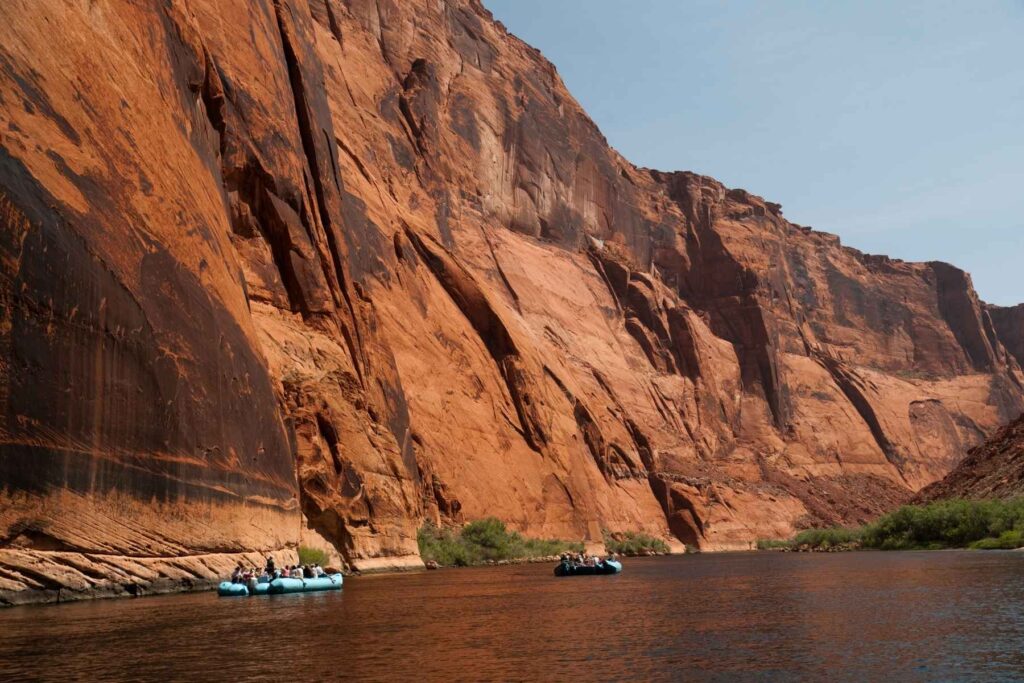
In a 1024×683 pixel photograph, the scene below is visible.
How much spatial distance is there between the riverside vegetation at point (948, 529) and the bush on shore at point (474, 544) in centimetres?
1989

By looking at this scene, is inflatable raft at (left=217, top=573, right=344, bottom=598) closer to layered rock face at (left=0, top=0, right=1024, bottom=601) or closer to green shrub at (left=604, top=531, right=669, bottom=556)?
layered rock face at (left=0, top=0, right=1024, bottom=601)

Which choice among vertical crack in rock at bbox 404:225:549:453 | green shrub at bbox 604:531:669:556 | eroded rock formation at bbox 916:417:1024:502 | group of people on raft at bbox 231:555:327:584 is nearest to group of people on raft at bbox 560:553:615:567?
group of people on raft at bbox 231:555:327:584

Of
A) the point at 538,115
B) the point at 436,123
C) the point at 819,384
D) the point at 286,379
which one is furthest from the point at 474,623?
the point at 819,384

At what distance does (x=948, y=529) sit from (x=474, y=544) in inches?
945

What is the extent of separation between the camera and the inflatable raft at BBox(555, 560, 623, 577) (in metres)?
43.8

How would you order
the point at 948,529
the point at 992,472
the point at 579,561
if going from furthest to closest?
the point at 992,472 → the point at 948,529 → the point at 579,561

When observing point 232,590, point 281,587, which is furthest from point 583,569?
point 232,590

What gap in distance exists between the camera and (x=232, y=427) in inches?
1261

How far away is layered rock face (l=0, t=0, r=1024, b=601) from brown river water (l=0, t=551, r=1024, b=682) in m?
3.90

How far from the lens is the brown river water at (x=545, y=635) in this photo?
15625 mm

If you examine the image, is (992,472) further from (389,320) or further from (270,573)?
(270,573)

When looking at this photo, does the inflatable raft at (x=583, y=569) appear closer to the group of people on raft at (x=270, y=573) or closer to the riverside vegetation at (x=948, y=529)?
the group of people on raft at (x=270, y=573)

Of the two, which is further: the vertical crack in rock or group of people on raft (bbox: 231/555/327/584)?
the vertical crack in rock

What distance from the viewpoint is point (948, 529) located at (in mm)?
56062
